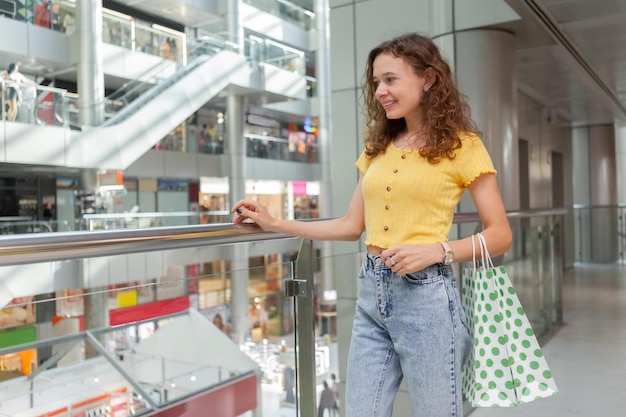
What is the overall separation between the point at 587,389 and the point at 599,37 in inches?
158

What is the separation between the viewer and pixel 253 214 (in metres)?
1.73

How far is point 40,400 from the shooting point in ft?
24.0

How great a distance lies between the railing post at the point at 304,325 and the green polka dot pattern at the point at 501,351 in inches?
27.3

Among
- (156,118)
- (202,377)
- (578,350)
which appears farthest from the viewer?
(156,118)

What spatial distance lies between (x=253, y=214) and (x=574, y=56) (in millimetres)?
6328

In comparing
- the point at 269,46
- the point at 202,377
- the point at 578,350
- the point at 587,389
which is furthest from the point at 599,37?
the point at 269,46

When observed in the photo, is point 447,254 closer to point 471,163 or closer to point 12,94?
point 471,163

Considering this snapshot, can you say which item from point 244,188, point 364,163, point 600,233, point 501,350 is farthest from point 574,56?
point 244,188

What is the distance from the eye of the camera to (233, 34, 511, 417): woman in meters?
1.32

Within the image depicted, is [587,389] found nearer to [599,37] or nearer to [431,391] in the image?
[431,391]

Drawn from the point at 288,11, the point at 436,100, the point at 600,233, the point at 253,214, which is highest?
the point at 288,11

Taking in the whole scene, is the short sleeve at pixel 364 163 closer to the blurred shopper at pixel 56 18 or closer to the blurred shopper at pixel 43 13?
the blurred shopper at pixel 43 13

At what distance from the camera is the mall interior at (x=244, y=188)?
2.54m

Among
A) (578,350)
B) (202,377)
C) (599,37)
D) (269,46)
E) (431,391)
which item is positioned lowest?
(202,377)
